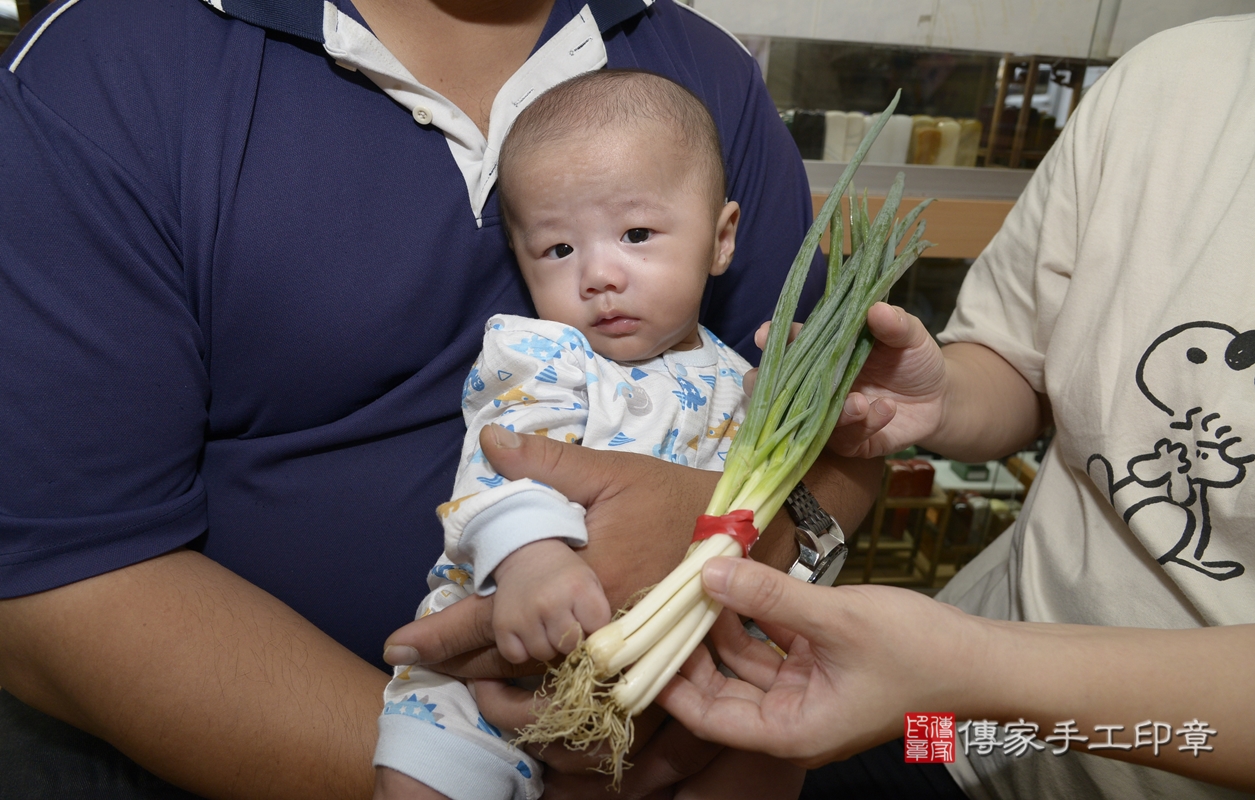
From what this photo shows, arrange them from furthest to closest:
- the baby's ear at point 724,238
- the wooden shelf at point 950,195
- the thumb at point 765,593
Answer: the wooden shelf at point 950,195
the baby's ear at point 724,238
the thumb at point 765,593

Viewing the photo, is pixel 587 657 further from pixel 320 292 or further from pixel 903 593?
pixel 320 292

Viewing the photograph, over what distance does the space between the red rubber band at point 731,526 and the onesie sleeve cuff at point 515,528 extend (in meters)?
0.15

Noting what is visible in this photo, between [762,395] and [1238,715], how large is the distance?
663 millimetres

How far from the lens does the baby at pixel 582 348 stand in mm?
988

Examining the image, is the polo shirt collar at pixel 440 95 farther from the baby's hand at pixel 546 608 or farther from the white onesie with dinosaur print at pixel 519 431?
the baby's hand at pixel 546 608

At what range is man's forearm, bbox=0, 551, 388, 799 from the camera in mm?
997

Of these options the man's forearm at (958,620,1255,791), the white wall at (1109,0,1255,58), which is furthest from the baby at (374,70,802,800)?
the white wall at (1109,0,1255,58)

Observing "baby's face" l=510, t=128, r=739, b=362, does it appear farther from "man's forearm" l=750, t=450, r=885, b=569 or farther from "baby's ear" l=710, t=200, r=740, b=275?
"man's forearm" l=750, t=450, r=885, b=569

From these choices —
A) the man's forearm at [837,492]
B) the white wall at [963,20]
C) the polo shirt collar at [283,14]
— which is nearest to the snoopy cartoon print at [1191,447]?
the man's forearm at [837,492]

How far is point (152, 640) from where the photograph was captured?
3.30 feet

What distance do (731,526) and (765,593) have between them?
0.39 feet

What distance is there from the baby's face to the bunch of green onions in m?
0.20

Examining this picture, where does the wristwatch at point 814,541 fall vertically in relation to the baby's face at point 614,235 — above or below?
below

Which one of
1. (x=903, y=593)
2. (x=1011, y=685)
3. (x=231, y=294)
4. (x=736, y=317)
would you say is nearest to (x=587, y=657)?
(x=903, y=593)
